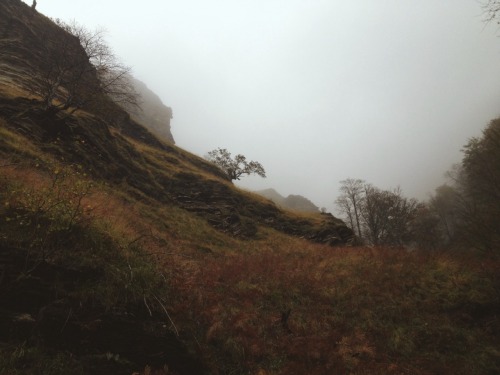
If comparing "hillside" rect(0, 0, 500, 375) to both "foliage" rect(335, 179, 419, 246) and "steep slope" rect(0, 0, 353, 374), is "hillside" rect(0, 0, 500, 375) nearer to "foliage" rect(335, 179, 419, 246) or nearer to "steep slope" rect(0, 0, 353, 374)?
"steep slope" rect(0, 0, 353, 374)

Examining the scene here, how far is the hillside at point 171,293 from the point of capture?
5664mm

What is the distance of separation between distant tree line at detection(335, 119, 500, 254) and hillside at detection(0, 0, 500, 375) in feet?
4.82

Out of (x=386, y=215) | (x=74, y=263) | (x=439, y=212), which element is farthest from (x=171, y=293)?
(x=439, y=212)

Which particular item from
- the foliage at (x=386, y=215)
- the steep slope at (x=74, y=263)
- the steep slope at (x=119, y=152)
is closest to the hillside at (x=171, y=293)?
the steep slope at (x=74, y=263)

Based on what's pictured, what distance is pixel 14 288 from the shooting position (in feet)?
18.3

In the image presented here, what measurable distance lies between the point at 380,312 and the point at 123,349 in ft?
29.5

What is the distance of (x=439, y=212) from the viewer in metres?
49.4

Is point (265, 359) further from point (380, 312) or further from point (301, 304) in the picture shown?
point (380, 312)

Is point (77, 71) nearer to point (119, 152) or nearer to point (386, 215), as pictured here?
point (119, 152)

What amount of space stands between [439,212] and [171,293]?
53.5m

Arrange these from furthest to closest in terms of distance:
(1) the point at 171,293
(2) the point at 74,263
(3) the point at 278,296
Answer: (3) the point at 278,296
(1) the point at 171,293
(2) the point at 74,263

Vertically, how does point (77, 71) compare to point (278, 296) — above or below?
above

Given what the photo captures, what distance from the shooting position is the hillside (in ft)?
18.6

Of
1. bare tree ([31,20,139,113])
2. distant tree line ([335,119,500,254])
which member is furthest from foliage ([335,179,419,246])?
bare tree ([31,20,139,113])
